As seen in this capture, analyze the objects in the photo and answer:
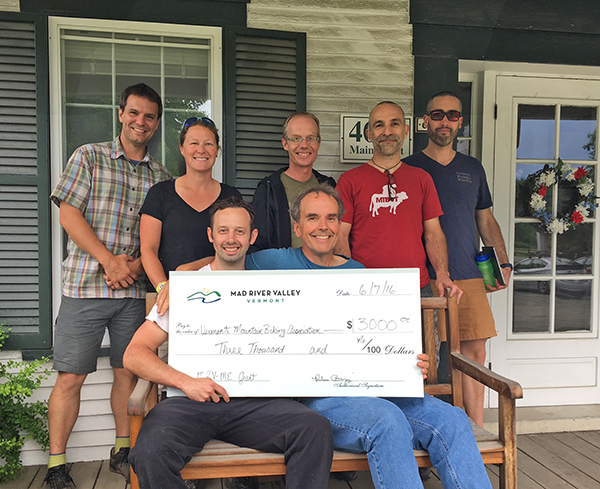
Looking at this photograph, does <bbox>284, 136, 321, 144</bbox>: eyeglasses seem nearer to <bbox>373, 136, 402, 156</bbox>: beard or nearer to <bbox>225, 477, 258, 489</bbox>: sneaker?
<bbox>373, 136, 402, 156</bbox>: beard

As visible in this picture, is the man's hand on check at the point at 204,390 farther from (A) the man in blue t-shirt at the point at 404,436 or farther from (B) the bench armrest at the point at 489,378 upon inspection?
(B) the bench armrest at the point at 489,378

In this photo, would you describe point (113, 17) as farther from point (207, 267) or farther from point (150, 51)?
point (207, 267)

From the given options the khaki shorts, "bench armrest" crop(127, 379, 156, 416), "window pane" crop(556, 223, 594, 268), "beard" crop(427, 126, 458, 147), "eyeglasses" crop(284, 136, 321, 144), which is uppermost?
"beard" crop(427, 126, 458, 147)

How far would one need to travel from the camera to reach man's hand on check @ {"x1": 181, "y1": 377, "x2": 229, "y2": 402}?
1.68 m

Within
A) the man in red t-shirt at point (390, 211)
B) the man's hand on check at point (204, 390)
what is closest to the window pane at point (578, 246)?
the man in red t-shirt at point (390, 211)

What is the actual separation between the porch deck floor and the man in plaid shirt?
0.15 meters

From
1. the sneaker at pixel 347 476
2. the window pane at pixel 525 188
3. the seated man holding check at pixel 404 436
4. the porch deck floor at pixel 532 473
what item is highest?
the window pane at pixel 525 188

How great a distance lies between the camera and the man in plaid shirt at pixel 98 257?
234 centimetres

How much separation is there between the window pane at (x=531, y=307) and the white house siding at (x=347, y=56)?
1497mm

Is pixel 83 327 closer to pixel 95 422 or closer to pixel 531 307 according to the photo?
pixel 95 422

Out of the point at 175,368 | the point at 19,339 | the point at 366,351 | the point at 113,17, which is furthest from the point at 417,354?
the point at 113,17

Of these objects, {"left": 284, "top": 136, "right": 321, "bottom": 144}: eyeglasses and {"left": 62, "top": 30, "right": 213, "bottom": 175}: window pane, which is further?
{"left": 62, "top": 30, "right": 213, "bottom": 175}: window pane

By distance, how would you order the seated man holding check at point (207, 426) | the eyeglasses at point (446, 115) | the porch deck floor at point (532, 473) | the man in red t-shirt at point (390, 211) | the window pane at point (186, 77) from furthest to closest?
the window pane at point (186, 77) < the eyeglasses at point (446, 115) < the porch deck floor at point (532, 473) < the man in red t-shirt at point (390, 211) < the seated man holding check at point (207, 426)

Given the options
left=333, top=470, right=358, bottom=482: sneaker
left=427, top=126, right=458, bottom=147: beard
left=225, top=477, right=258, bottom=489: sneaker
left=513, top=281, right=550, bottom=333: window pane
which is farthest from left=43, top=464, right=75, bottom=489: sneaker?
left=513, top=281, right=550, bottom=333: window pane
